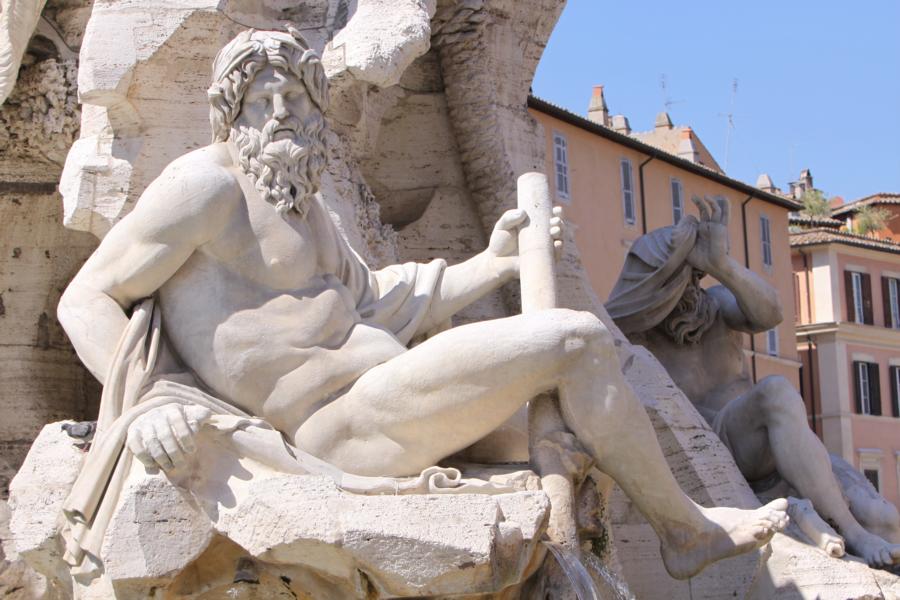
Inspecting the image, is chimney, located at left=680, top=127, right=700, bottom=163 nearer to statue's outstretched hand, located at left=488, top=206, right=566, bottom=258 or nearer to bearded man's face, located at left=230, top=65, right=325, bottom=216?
statue's outstretched hand, located at left=488, top=206, right=566, bottom=258

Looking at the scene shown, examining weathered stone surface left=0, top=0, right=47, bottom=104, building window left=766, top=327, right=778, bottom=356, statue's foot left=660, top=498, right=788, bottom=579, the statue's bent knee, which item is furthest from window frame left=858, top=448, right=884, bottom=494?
statue's foot left=660, top=498, right=788, bottom=579

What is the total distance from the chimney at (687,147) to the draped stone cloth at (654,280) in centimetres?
2271

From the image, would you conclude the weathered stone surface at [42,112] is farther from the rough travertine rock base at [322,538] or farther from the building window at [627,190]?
the building window at [627,190]

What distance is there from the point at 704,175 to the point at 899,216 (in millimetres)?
10997

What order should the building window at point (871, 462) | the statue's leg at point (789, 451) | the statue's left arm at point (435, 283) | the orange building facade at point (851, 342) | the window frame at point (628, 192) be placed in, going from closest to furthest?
the statue's left arm at point (435, 283), the statue's leg at point (789, 451), the window frame at point (628, 192), the building window at point (871, 462), the orange building facade at point (851, 342)

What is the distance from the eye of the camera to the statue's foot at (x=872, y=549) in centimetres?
752

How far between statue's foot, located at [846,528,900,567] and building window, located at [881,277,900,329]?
89.1ft

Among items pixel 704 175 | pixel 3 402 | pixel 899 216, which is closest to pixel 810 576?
pixel 3 402

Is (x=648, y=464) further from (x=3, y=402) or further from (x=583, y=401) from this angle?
(x=3, y=402)

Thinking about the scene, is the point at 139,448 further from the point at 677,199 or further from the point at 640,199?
the point at 677,199

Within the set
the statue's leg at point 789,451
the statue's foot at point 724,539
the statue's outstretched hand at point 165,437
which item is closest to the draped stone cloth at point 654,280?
the statue's leg at point 789,451

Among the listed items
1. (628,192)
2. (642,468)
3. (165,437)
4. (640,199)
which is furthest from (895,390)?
(165,437)

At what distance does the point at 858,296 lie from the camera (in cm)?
3334

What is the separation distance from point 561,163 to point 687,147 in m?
8.01
